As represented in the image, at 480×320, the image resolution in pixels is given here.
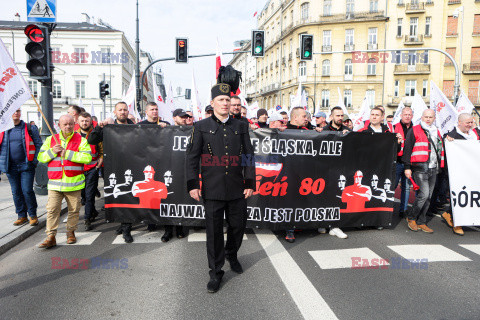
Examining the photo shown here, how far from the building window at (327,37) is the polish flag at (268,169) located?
46.9m

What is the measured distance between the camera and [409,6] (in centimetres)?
4391

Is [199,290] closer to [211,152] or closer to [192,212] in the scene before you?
[211,152]

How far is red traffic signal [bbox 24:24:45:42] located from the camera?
6.99 meters

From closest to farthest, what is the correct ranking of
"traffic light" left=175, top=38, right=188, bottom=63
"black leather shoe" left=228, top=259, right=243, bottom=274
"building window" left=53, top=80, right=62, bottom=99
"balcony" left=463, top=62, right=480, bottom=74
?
"black leather shoe" left=228, top=259, right=243, bottom=274 < "traffic light" left=175, top=38, right=188, bottom=63 < "balcony" left=463, top=62, right=480, bottom=74 < "building window" left=53, top=80, right=62, bottom=99

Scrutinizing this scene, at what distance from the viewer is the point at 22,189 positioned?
602 centimetres

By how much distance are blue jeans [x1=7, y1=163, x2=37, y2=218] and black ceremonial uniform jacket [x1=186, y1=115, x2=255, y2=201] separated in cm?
366

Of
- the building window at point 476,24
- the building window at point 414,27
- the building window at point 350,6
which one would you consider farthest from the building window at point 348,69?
the building window at point 476,24

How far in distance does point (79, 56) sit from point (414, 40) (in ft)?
165

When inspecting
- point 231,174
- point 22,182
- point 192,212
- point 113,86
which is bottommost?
point 192,212

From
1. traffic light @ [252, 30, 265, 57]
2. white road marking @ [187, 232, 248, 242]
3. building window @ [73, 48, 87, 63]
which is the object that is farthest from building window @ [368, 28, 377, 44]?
white road marking @ [187, 232, 248, 242]

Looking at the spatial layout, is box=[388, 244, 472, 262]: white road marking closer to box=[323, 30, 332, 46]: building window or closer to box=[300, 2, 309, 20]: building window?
box=[323, 30, 332, 46]: building window

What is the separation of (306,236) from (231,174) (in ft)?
7.49

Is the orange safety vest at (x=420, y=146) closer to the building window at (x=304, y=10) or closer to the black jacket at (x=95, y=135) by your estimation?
the black jacket at (x=95, y=135)

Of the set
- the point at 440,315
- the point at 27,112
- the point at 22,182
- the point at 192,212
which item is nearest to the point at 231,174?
the point at 192,212
